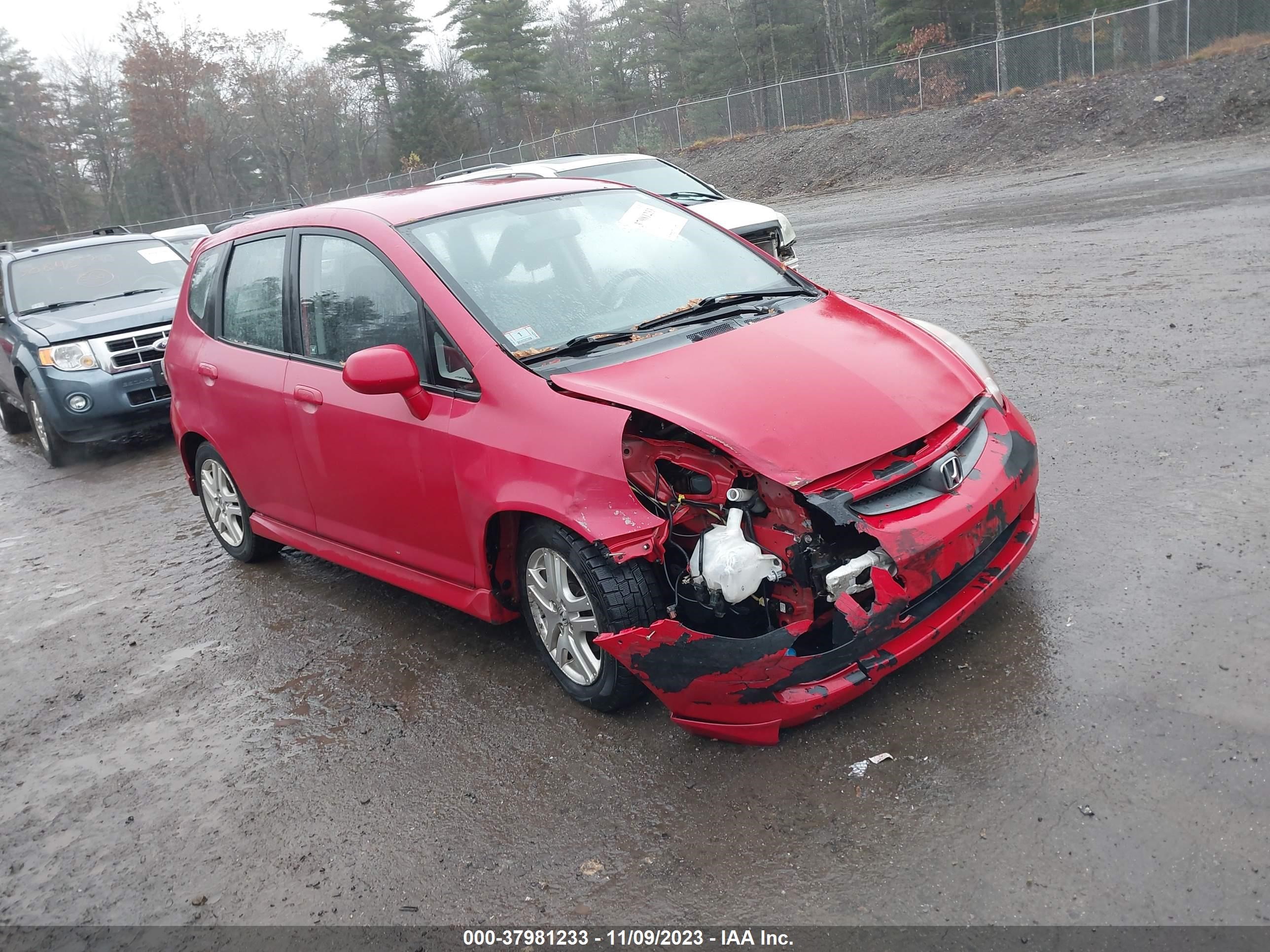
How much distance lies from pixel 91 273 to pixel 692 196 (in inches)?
253

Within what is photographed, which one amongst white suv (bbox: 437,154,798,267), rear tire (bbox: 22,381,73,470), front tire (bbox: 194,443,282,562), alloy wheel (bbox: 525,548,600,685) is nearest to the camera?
alloy wheel (bbox: 525,548,600,685)

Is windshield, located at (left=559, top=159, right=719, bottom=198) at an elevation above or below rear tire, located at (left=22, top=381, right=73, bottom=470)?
above

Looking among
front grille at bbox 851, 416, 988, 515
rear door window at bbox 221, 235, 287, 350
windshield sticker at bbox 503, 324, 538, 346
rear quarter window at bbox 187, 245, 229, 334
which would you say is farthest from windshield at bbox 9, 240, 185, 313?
front grille at bbox 851, 416, 988, 515

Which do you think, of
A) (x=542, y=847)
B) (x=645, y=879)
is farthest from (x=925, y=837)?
(x=542, y=847)

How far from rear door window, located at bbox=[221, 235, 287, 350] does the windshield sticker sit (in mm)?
1529

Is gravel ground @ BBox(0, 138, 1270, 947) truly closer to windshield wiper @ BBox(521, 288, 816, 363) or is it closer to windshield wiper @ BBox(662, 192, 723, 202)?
windshield wiper @ BBox(521, 288, 816, 363)

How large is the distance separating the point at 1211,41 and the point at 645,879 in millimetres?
27772

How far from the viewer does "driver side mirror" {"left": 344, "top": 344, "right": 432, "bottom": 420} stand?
379 cm

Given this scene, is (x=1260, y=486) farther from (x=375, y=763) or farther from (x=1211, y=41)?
(x=1211, y=41)

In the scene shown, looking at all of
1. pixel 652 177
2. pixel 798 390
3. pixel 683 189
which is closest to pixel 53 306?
pixel 652 177

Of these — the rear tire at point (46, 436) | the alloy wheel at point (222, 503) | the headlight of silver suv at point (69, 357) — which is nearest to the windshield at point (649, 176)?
the headlight of silver suv at point (69, 357)

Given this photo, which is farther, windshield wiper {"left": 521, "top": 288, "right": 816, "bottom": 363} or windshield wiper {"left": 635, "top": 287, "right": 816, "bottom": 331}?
windshield wiper {"left": 635, "top": 287, "right": 816, "bottom": 331}

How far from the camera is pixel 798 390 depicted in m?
3.52

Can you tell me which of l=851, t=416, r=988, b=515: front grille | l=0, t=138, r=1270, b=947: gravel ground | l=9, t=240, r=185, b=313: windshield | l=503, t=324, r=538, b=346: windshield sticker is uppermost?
l=9, t=240, r=185, b=313: windshield
